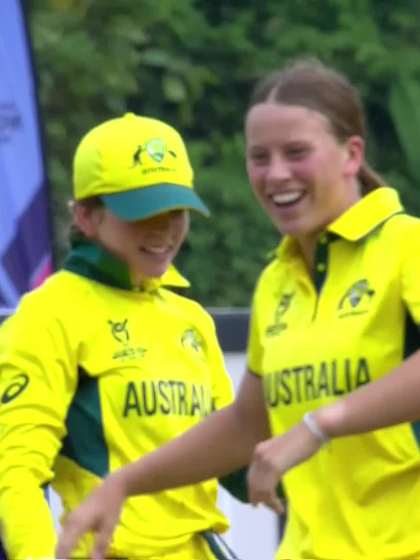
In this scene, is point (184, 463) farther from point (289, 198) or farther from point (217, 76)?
point (217, 76)

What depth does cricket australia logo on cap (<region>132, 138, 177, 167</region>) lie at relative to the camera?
4.82 meters

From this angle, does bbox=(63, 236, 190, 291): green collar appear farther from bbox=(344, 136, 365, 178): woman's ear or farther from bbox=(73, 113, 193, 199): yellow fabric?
bbox=(344, 136, 365, 178): woman's ear

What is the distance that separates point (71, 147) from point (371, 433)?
655cm

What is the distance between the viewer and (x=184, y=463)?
406 centimetres

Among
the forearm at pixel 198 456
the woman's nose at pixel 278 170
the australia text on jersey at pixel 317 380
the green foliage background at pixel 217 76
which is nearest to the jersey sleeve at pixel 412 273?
the australia text on jersey at pixel 317 380

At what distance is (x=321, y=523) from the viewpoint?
3857 millimetres

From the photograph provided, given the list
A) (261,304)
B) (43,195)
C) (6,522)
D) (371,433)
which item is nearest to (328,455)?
(371,433)

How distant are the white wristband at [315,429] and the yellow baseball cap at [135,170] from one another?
1186 mm

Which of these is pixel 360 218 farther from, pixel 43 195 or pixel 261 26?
pixel 261 26

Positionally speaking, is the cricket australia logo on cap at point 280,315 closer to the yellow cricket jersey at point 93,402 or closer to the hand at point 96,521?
the hand at point 96,521

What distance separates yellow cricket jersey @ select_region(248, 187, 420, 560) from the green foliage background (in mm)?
5926

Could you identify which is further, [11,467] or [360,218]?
[11,467]

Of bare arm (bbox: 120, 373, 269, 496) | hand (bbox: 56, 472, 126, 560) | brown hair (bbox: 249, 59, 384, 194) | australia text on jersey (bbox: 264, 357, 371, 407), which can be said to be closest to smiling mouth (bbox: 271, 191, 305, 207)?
brown hair (bbox: 249, 59, 384, 194)

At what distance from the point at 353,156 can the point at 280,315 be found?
313 millimetres
